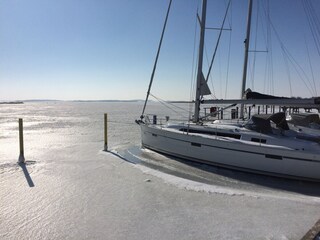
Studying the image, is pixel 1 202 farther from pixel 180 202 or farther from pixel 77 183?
pixel 180 202

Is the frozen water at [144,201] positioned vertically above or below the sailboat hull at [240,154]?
below

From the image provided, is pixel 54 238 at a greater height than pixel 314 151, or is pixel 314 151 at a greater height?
pixel 314 151

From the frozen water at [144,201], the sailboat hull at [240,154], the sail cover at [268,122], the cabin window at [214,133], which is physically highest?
the sail cover at [268,122]

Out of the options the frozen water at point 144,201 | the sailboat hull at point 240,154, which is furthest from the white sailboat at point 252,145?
the frozen water at point 144,201

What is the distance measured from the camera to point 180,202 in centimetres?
606

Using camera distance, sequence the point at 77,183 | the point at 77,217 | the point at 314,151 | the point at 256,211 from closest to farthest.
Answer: the point at 77,217 < the point at 256,211 < the point at 77,183 < the point at 314,151

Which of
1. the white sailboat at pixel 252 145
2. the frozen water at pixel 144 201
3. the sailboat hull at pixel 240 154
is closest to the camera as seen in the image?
the frozen water at pixel 144 201

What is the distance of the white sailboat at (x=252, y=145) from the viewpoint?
820cm

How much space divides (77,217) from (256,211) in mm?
3195

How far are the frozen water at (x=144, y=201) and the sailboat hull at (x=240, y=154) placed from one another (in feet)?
0.98

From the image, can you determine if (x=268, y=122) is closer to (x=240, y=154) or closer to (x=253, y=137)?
(x=253, y=137)

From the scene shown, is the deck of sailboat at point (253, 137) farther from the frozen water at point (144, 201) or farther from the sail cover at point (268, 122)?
the frozen water at point (144, 201)

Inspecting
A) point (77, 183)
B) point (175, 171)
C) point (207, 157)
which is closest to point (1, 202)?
point (77, 183)

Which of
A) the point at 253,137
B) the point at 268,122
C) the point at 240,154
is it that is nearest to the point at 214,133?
the point at 253,137
